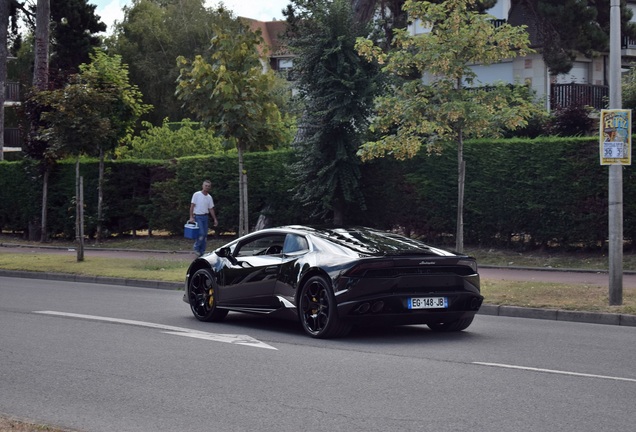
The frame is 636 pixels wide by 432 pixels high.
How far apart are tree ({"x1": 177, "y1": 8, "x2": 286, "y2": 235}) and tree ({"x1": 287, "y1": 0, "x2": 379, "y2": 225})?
3.27m

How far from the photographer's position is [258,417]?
7469mm

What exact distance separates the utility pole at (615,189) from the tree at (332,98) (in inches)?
489

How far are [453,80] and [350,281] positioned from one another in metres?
8.73

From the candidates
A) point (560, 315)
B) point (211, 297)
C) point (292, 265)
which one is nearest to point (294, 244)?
point (292, 265)

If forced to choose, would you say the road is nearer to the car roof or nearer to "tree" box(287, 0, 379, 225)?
the car roof

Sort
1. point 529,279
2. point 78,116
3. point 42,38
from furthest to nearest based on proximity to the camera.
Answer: point 42,38 < point 78,116 < point 529,279

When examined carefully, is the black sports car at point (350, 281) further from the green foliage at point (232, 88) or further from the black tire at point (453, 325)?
the green foliage at point (232, 88)

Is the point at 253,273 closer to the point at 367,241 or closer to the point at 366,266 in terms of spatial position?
the point at 367,241

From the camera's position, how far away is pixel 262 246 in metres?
13.2

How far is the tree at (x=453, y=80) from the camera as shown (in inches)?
A: 727

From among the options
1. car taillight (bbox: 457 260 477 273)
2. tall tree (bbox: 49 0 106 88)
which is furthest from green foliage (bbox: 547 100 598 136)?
tall tree (bbox: 49 0 106 88)

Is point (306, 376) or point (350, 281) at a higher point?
point (350, 281)

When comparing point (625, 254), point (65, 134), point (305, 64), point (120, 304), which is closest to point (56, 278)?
point (65, 134)

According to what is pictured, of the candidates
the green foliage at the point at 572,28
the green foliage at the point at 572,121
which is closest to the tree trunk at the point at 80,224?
the green foliage at the point at 572,121
